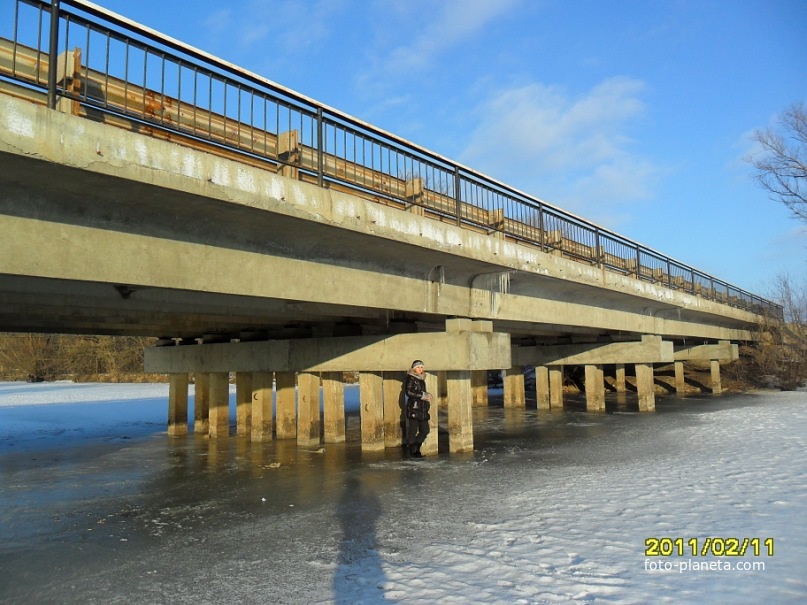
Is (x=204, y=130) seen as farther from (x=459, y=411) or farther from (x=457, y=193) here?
(x=459, y=411)

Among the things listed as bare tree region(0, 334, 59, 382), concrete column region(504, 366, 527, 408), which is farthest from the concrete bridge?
bare tree region(0, 334, 59, 382)

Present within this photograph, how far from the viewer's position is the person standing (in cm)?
1084

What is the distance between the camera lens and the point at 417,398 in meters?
10.8

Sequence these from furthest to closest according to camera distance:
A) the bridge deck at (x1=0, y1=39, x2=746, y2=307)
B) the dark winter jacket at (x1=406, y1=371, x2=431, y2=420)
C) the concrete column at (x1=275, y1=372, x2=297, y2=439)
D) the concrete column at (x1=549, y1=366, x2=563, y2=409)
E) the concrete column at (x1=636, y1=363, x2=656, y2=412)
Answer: the concrete column at (x1=549, y1=366, x2=563, y2=409)
the concrete column at (x1=636, y1=363, x2=656, y2=412)
the concrete column at (x1=275, y1=372, x2=297, y2=439)
the dark winter jacket at (x1=406, y1=371, x2=431, y2=420)
the bridge deck at (x1=0, y1=39, x2=746, y2=307)

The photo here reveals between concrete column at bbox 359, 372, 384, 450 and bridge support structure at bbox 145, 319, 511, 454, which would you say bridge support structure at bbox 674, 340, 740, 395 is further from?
concrete column at bbox 359, 372, 384, 450

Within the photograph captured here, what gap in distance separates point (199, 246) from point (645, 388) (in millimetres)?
18273

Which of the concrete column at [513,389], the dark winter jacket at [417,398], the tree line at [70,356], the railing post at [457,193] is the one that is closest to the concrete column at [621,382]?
the concrete column at [513,389]

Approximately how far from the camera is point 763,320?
34344mm

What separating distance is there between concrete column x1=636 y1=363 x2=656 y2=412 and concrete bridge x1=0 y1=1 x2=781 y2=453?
3.70 meters

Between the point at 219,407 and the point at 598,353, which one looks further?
the point at 598,353

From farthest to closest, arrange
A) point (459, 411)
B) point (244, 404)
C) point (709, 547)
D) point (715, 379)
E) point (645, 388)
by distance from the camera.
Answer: point (715, 379) < point (645, 388) < point (244, 404) < point (459, 411) < point (709, 547)

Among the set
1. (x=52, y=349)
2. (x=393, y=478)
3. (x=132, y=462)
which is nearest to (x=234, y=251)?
(x=393, y=478)

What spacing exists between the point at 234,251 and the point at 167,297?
1.90 m

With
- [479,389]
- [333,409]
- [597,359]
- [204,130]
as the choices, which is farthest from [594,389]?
[204,130]
